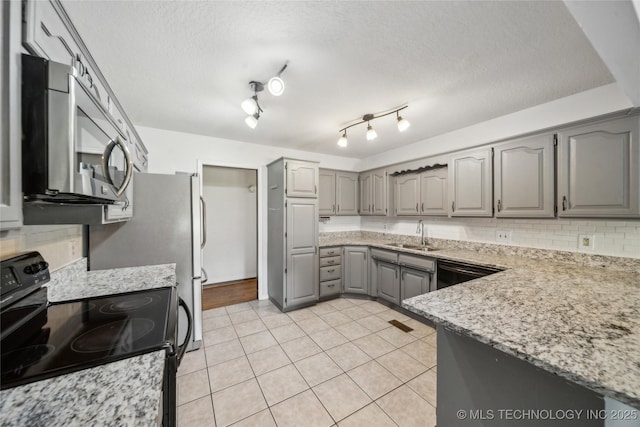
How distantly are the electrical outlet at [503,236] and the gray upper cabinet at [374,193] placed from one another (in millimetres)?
1451

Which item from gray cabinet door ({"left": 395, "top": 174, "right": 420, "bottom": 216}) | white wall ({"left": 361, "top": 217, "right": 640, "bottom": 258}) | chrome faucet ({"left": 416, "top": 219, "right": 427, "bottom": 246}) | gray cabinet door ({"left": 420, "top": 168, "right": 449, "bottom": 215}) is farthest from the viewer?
chrome faucet ({"left": 416, "top": 219, "right": 427, "bottom": 246})

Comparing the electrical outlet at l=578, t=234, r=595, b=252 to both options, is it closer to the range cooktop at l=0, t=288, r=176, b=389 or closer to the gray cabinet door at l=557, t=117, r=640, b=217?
the gray cabinet door at l=557, t=117, r=640, b=217

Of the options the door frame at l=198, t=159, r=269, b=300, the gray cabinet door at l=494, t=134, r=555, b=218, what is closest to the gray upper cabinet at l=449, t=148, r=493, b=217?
the gray cabinet door at l=494, t=134, r=555, b=218

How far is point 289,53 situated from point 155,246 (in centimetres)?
201

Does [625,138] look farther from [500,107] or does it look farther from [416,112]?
[416,112]

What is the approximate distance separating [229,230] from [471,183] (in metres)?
4.00

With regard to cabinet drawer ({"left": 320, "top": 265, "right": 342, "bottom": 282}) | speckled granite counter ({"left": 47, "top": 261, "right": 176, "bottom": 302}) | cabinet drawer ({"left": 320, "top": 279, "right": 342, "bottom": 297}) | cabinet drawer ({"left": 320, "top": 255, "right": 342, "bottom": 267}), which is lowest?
cabinet drawer ({"left": 320, "top": 279, "right": 342, "bottom": 297})

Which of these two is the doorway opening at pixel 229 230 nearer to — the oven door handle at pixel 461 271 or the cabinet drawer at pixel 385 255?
the cabinet drawer at pixel 385 255

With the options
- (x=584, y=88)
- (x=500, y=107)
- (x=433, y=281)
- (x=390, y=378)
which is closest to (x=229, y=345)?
(x=390, y=378)

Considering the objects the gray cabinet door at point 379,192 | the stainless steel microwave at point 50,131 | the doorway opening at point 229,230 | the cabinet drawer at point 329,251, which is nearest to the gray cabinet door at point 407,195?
the gray cabinet door at point 379,192

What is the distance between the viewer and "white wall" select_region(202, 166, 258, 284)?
4273 millimetres

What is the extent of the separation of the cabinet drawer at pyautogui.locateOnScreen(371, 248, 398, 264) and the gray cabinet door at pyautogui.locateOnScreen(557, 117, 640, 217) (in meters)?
1.68

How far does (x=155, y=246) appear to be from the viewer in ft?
7.02

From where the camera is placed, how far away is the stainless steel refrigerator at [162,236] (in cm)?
198
